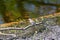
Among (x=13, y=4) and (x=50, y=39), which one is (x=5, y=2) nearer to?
(x=13, y=4)

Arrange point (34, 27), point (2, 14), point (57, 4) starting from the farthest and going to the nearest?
point (57, 4)
point (2, 14)
point (34, 27)

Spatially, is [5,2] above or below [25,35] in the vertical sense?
above

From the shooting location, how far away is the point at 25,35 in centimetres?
395

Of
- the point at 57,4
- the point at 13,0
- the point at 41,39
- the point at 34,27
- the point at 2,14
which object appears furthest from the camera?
the point at 13,0

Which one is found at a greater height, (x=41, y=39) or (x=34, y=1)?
(x=34, y=1)

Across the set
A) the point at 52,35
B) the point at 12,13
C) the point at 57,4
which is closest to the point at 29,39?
the point at 52,35

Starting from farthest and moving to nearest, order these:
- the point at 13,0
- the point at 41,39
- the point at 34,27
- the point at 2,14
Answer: the point at 13,0 → the point at 2,14 → the point at 34,27 → the point at 41,39

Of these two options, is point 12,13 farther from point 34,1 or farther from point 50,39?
point 50,39

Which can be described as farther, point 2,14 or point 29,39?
point 2,14

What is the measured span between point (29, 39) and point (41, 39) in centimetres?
23

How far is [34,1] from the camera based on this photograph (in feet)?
22.9

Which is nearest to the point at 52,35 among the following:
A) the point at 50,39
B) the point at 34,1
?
the point at 50,39

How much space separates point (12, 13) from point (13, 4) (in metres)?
0.82

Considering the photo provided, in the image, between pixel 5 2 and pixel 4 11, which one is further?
pixel 5 2
